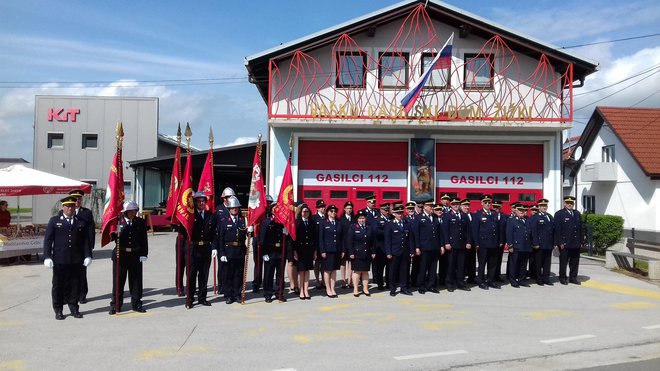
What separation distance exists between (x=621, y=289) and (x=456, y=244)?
3.61m

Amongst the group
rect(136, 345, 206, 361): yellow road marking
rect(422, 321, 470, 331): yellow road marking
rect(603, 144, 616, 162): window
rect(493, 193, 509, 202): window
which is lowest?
rect(422, 321, 470, 331): yellow road marking

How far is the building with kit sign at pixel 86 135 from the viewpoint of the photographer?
1267 inches

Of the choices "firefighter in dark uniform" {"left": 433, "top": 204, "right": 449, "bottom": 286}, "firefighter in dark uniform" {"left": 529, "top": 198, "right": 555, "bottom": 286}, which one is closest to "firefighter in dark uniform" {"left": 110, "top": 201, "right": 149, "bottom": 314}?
"firefighter in dark uniform" {"left": 433, "top": 204, "right": 449, "bottom": 286}

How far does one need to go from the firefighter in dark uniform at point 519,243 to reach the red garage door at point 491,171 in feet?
16.5

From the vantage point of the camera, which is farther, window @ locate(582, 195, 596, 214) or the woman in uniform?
window @ locate(582, 195, 596, 214)

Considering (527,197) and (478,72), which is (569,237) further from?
(478,72)

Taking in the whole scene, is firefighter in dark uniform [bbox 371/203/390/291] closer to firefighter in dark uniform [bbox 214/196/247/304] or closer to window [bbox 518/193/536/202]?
A: firefighter in dark uniform [bbox 214/196/247/304]

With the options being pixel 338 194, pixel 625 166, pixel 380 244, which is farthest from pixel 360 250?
pixel 625 166

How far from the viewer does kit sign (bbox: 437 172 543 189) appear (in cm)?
1686

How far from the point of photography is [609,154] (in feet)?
98.5

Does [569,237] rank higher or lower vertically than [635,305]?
higher

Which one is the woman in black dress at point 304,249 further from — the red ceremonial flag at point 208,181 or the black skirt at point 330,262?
the red ceremonial flag at point 208,181

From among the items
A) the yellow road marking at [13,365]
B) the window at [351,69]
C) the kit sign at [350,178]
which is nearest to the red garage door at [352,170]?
the kit sign at [350,178]

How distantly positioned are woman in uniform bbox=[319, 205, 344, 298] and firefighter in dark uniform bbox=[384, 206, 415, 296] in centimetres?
94
